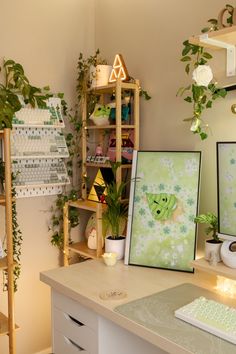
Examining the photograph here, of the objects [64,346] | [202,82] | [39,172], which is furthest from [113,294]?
[39,172]

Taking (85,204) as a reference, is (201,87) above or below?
above

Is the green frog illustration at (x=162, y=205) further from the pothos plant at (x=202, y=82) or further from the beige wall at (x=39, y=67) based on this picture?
the beige wall at (x=39, y=67)

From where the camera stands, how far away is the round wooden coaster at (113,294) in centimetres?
166

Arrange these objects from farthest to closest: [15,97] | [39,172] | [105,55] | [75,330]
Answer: [105,55], [39,172], [15,97], [75,330]

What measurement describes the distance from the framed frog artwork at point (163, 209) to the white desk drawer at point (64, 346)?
19.7 inches

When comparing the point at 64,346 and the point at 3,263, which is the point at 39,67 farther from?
the point at 64,346

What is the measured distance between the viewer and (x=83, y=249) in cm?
257

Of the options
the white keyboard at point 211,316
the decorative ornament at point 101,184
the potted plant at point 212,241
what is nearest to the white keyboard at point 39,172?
the decorative ornament at point 101,184

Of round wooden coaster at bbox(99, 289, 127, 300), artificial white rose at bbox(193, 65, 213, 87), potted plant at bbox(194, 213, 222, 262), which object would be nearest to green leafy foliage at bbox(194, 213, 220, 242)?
potted plant at bbox(194, 213, 222, 262)

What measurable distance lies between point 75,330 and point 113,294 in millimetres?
277

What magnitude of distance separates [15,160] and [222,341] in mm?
1657

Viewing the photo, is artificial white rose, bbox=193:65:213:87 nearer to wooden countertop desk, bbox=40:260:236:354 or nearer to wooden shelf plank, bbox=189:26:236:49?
wooden shelf plank, bbox=189:26:236:49

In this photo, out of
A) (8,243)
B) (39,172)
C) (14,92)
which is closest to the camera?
(8,243)

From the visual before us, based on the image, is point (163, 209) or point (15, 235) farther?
point (15, 235)
